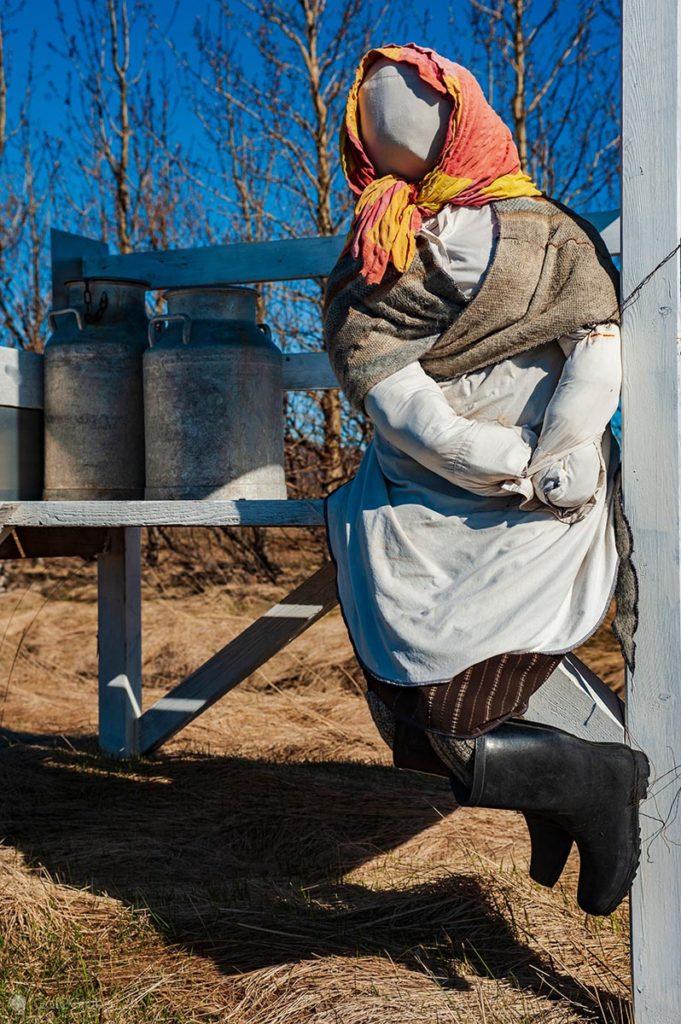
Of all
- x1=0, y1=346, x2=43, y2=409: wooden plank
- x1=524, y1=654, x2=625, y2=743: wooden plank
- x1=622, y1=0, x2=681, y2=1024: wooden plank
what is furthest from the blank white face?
x1=0, y1=346, x2=43, y2=409: wooden plank

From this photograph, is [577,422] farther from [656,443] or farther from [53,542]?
[53,542]

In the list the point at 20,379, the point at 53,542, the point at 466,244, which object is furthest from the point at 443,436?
the point at 53,542

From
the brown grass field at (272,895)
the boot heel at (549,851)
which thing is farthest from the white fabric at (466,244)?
the brown grass field at (272,895)

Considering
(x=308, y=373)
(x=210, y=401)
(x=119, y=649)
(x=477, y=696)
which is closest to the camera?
(x=477, y=696)

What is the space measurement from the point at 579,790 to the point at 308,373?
200cm

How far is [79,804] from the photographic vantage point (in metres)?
3.37

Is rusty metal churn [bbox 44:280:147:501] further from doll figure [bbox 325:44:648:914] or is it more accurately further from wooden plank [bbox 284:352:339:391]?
doll figure [bbox 325:44:648:914]

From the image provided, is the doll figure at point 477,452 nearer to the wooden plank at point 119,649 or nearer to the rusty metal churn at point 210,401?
the rusty metal churn at point 210,401

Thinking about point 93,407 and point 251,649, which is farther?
point 251,649

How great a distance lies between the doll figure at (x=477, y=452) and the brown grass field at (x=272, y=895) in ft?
1.27

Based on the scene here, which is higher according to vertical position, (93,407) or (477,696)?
(93,407)

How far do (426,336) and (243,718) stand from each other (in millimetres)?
3145

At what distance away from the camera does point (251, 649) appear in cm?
336

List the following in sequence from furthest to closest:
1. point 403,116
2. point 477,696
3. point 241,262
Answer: point 241,262 < point 403,116 < point 477,696
